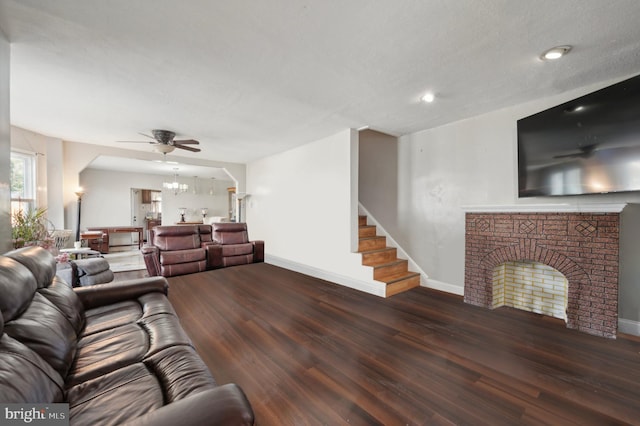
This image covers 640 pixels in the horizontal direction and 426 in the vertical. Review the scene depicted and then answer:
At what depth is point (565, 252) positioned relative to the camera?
2.61m

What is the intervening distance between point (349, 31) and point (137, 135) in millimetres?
4230

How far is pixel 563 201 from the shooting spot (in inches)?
110

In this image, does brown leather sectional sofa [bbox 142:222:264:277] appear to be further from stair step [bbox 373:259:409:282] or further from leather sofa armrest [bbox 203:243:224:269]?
stair step [bbox 373:259:409:282]

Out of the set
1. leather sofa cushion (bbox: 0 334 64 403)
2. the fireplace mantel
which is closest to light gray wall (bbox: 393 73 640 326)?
the fireplace mantel

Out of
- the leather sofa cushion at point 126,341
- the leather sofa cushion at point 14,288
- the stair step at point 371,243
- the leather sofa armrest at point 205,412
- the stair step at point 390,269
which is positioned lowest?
the stair step at point 390,269

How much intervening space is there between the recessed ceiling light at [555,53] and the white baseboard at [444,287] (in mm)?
2715

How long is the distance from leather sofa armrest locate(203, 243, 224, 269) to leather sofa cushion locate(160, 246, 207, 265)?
9 centimetres

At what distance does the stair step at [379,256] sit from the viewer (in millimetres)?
3893

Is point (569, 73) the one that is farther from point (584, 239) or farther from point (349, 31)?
point (349, 31)

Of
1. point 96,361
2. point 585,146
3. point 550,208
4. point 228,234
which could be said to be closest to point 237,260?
point 228,234

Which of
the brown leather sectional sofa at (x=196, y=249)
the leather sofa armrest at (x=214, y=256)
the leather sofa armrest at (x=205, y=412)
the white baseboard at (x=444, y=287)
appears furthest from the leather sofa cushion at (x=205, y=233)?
the leather sofa armrest at (x=205, y=412)

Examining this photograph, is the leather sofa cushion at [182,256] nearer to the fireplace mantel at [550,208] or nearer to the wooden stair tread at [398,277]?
the wooden stair tread at [398,277]

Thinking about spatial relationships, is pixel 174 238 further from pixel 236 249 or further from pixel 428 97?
pixel 428 97

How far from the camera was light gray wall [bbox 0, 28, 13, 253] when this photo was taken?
1.86 meters
